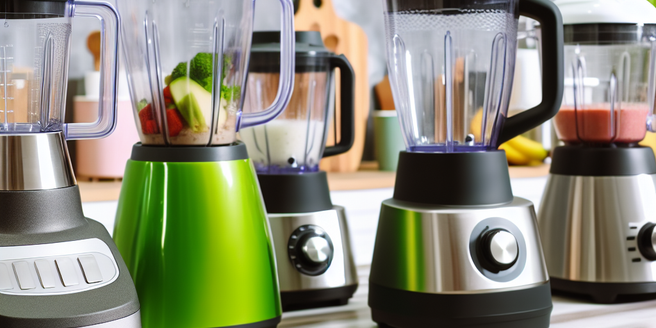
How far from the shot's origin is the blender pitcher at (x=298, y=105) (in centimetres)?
93

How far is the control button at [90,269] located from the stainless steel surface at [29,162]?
0.23 feet

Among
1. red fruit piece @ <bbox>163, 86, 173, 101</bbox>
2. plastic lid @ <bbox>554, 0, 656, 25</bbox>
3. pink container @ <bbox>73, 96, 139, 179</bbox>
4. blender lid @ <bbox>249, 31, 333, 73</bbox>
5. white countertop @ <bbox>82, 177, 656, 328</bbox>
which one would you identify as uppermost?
plastic lid @ <bbox>554, 0, 656, 25</bbox>

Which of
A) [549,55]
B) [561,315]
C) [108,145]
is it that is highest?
[549,55]

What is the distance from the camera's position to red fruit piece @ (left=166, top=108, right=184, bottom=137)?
2.30ft

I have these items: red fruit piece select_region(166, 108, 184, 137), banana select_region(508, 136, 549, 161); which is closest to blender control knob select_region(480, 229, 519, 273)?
red fruit piece select_region(166, 108, 184, 137)

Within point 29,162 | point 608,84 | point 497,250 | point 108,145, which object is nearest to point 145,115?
point 29,162

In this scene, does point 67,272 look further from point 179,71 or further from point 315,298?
point 315,298

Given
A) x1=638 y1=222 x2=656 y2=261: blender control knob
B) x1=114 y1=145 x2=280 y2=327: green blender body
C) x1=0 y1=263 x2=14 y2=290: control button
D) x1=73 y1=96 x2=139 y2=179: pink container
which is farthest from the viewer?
x1=73 y1=96 x2=139 y2=179: pink container

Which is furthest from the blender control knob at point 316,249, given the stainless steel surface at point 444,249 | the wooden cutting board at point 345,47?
the wooden cutting board at point 345,47

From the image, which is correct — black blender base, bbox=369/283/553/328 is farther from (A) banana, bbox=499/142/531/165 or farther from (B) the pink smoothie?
(A) banana, bbox=499/142/531/165

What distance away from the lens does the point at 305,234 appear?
849 mm

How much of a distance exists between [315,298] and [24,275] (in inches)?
15.2

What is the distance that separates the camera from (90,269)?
585 millimetres

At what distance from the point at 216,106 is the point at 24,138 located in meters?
0.19
